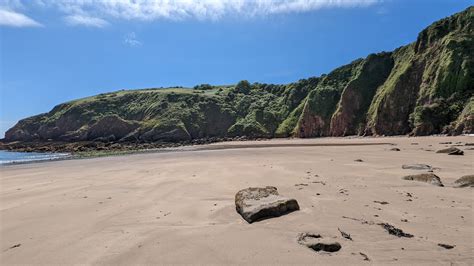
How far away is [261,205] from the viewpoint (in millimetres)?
4906

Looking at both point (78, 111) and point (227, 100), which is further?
point (78, 111)

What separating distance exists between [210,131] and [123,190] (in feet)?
221

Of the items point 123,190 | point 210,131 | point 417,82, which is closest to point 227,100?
point 210,131

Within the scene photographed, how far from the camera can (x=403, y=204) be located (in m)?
5.36

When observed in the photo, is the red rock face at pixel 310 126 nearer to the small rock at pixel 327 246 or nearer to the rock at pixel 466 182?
the rock at pixel 466 182

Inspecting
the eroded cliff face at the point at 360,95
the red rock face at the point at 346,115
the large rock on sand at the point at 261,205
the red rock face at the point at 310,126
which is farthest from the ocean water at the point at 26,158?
the eroded cliff face at the point at 360,95

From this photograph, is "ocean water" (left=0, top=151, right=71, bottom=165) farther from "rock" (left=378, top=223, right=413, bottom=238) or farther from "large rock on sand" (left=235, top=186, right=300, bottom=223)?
"rock" (left=378, top=223, right=413, bottom=238)

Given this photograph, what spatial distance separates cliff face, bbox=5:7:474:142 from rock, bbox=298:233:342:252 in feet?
110

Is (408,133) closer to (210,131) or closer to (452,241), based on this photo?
(452,241)

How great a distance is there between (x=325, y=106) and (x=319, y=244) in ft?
182

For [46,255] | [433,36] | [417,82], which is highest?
[433,36]

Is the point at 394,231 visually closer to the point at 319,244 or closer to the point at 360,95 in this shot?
the point at 319,244

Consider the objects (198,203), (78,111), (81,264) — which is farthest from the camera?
(78,111)

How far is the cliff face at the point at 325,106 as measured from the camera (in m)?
37.2
